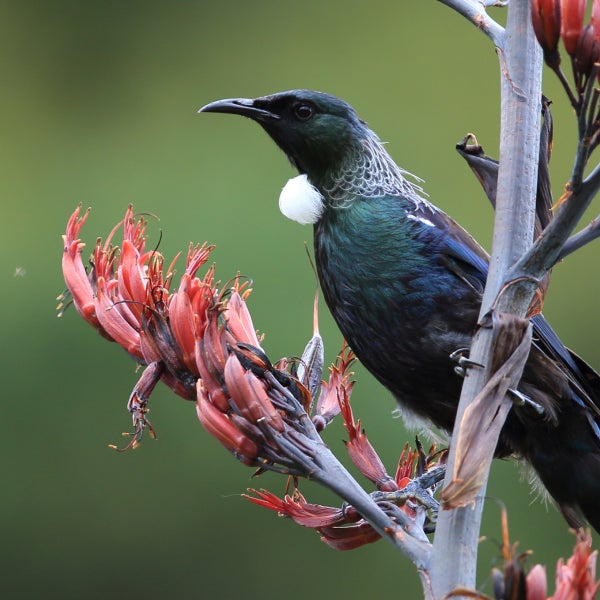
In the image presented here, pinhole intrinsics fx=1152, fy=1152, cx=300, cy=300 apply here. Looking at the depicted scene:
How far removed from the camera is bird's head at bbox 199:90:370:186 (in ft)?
6.92

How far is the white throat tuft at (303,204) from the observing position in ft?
6.78

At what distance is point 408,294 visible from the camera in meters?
1.96

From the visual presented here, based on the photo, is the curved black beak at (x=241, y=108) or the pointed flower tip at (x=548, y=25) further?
the curved black beak at (x=241, y=108)

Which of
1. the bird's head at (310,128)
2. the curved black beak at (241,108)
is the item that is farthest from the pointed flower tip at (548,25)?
the bird's head at (310,128)

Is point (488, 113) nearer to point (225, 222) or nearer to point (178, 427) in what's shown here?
point (225, 222)

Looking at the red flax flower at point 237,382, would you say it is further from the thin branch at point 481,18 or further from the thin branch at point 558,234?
the thin branch at point 481,18

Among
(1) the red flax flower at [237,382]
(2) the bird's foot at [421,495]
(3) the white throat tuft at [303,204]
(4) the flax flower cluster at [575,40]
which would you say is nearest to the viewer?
(4) the flax flower cluster at [575,40]

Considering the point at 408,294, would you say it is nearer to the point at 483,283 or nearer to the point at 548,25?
the point at 483,283

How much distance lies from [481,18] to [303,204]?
2.41 ft

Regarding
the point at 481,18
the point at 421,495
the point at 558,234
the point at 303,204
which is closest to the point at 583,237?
the point at 558,234

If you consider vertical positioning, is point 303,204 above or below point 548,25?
below

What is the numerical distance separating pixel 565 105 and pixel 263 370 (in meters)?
3.24

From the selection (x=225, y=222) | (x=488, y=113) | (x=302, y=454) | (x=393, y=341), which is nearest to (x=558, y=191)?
(x=488, y=113)

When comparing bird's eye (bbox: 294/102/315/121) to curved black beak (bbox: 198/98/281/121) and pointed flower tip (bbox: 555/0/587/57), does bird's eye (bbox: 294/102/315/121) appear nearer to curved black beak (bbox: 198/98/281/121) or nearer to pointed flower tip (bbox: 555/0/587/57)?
curved black beak (bbox: 198/98/281/121)
